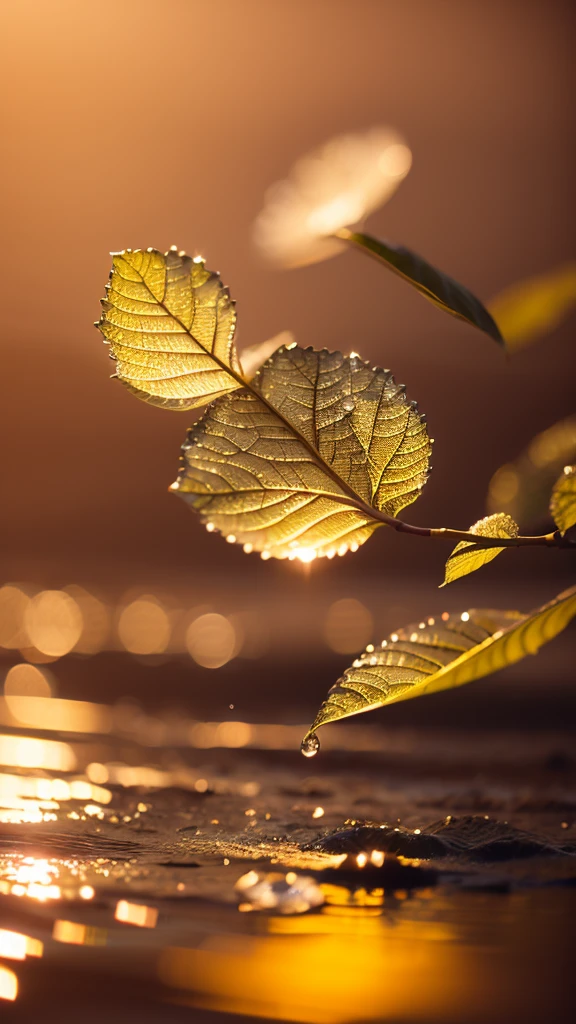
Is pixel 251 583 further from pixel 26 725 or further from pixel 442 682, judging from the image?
pixel 442 682

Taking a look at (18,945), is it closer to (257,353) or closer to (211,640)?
(257,353)

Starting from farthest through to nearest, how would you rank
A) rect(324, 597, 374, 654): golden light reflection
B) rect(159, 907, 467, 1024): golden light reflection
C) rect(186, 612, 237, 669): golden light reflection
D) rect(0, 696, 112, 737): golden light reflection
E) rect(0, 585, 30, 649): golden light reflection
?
rect(0, 585, 30, 649): golden light reflection < rect(324, 597, 374, 654): golden light reflection < rect(186, 612, 237, 669): golden light reflection < rect(0, 696, 112, 737): golden light reflection < rect(159, 907, 467, 1024): golden light reflection

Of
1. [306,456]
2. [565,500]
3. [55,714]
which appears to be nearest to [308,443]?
[306,456]

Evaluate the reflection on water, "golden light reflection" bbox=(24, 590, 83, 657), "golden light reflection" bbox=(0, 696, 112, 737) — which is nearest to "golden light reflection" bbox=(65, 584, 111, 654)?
"golden light reflection" bbox=(24, 590, 83, 657)

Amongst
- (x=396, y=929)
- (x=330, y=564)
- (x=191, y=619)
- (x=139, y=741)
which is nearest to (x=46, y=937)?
(x=396, y=929)

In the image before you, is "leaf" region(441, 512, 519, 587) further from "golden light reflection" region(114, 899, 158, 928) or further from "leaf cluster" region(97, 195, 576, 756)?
"golden light reflection" region(114, 899, 158, 928)

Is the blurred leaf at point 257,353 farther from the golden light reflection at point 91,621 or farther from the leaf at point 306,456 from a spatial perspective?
the golden light reflection at point 91,621
